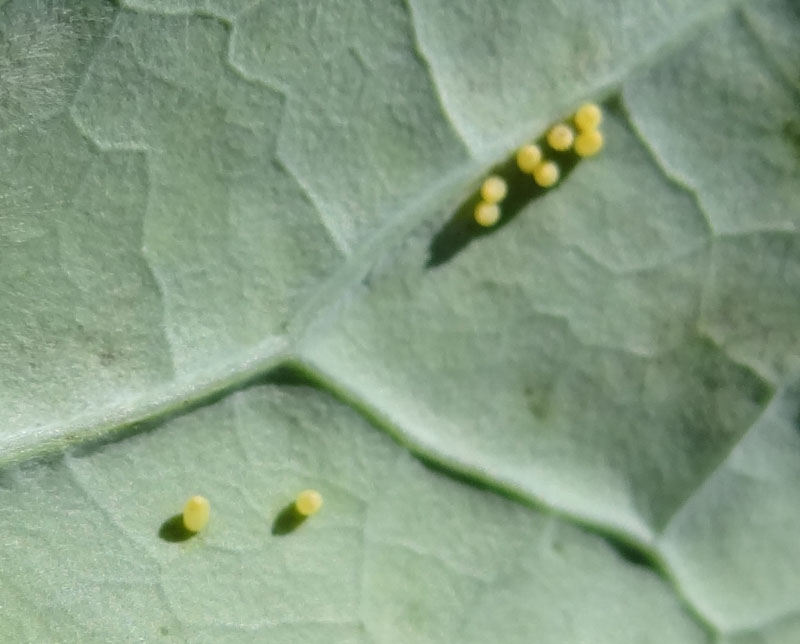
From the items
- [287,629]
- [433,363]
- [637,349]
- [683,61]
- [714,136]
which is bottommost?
[287,629]

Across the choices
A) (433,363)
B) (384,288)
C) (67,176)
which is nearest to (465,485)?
(433,363)

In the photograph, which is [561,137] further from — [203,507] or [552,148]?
[203,507]

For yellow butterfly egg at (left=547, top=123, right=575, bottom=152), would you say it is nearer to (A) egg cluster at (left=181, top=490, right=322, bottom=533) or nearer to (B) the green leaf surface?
(B) the green leaf surface

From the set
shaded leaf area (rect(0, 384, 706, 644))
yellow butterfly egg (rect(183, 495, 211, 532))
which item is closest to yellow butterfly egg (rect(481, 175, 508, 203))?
shaded leaf area (rect(0, 384, 706, 644))

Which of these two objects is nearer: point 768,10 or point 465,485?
point 768,10

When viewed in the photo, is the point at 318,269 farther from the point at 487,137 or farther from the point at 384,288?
the point at 487,137

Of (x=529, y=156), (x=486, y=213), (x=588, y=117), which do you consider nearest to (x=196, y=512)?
(x=486, y=213)
